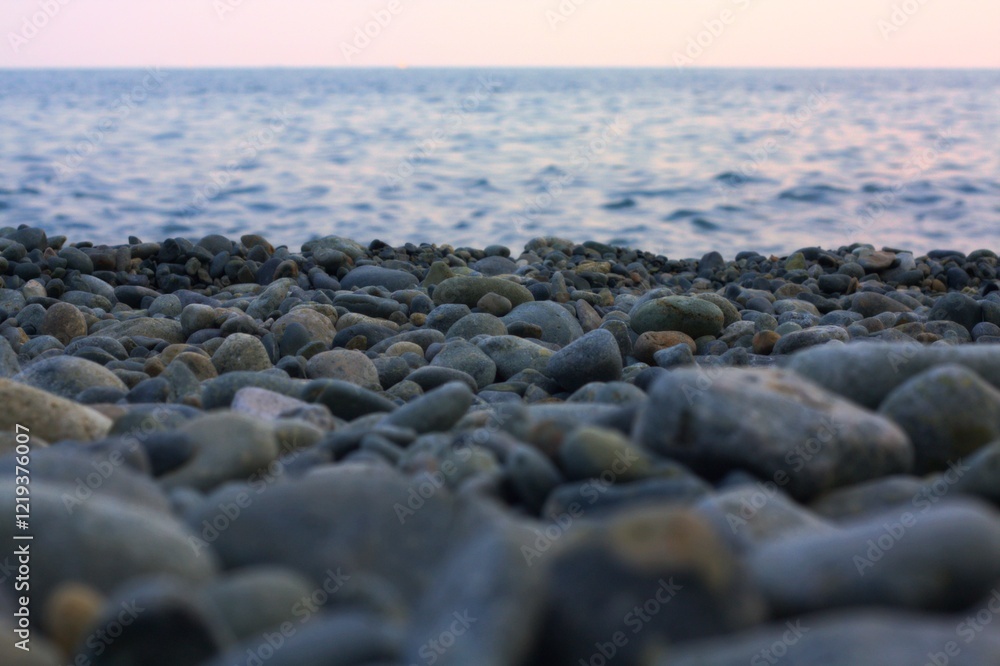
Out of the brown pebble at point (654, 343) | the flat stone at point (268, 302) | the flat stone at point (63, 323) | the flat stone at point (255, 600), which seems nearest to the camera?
the flat stone at point (255, 600)

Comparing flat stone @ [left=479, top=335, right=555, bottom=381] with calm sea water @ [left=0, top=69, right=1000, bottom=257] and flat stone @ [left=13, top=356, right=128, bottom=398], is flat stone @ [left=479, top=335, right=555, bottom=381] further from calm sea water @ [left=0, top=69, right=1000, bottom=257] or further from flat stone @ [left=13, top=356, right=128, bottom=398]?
calm sea water @ [left=0, top=69, right=1000, bottom=257]

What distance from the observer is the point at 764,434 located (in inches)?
72.6

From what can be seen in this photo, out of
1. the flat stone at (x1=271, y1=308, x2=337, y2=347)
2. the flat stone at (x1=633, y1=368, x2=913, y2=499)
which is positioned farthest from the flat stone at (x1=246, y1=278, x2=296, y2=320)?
the flat stone at (x1=633, y1=368, x2=913, y2=499)

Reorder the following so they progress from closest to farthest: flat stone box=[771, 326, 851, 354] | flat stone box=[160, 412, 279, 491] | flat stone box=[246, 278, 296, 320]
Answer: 1. flat stone box=[160, 412, 279, 491]
2. flat stone box=[771, 326, 851, 354]
3. flat stone box=[246, 278, 296, 320]

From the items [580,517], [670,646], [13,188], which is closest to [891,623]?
[670,646]

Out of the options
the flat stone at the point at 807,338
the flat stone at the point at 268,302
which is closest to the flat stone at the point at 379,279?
the flat stone at the point at 268,302

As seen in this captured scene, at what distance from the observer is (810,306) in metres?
5.81

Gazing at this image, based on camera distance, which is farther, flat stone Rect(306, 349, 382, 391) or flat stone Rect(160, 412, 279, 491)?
flat stone Rect(306, 349, 382, 391)

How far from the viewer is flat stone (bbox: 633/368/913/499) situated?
1847 mm

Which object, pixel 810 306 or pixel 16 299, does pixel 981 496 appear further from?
pixel 16 299

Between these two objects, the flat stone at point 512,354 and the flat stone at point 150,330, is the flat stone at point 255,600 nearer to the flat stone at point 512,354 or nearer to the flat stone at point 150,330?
the flat stone at point 512,354

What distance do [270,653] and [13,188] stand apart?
47.7 ft

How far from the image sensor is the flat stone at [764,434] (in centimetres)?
185

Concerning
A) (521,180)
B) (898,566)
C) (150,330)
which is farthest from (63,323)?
(521,180)
